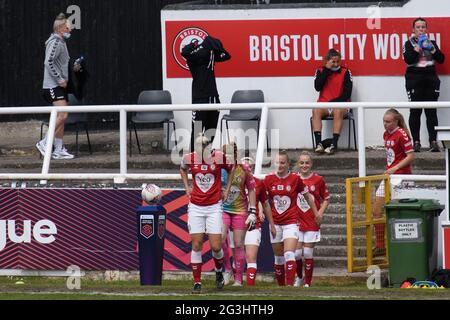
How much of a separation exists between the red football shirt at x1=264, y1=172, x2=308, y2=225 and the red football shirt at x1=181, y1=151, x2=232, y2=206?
1.06 metres

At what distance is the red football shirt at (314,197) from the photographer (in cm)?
1948

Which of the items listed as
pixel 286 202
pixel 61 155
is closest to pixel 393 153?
pixel 286 202

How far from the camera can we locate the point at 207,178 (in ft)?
59.3

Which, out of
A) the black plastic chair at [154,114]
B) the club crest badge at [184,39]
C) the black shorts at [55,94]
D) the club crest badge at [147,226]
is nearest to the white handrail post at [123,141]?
the black plastic chair at [154,114]

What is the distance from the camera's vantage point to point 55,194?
21078mm

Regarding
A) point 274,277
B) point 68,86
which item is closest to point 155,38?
point 68,86

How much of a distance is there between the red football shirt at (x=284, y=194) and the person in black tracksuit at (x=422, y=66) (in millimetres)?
3957

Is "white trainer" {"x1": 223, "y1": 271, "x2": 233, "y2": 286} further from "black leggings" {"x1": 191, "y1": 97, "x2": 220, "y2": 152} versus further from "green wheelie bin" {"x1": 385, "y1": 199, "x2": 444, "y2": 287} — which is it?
"black leggings" {"x1": 191, "y1": 97, "x2": 220, "y2": 152}

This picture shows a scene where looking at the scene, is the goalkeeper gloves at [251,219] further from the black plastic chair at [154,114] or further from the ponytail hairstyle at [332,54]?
the ponytail hairstyle at [332,54]

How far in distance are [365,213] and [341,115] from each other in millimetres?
2677

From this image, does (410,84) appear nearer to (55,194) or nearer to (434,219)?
(434,219)

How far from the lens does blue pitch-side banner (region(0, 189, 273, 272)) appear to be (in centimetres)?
2081

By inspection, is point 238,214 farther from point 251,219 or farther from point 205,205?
point 205,205

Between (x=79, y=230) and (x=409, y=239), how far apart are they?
4486 mm
